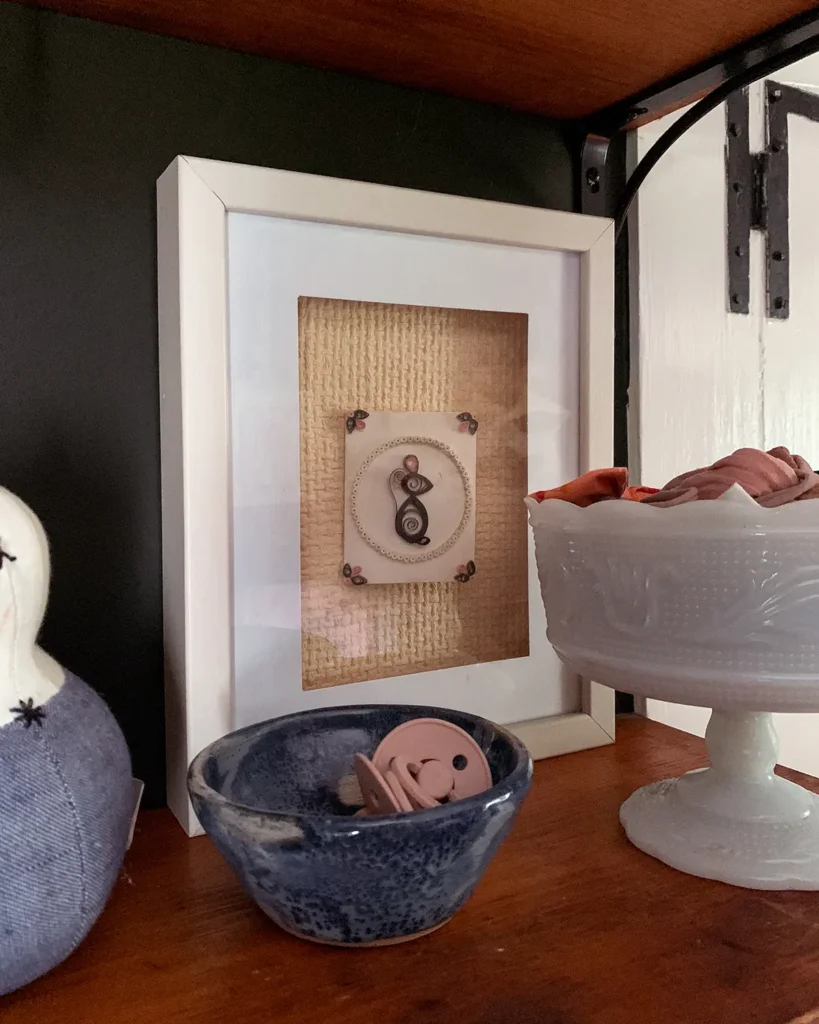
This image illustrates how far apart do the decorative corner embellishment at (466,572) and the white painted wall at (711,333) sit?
213mm

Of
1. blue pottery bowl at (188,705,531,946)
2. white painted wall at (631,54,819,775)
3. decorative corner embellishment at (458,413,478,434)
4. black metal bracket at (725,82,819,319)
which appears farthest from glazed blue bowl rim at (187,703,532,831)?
black metal bracket at (725,82,819,319)

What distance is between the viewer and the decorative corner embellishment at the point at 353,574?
0.55 m

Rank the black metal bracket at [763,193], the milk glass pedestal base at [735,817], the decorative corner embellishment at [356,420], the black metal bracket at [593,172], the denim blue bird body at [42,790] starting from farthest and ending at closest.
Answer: the black metal bracket at [763,193], the black metal bracket at [593,172], the decorative corner embellishment at [356,420], the milk glass pedestal base at [735,817], the denim blue bird body at [42,790]

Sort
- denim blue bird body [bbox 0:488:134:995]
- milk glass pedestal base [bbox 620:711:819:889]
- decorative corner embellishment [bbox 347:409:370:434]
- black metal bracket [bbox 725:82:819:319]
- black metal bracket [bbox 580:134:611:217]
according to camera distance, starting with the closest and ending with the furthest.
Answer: denim blue bird body [bbox 0:488:134:995] → milk glass pedestal base [bbox 620:711:819:889] → decorative corner embellishment [bbox 347:409:370:434] → black metal bracket [bbox 580:134:611:217] → black metal bracket [bbox 725:82:819:319]

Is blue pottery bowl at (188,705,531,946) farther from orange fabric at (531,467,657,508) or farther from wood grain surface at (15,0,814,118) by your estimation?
wood grain surface at (15,0,814,118)

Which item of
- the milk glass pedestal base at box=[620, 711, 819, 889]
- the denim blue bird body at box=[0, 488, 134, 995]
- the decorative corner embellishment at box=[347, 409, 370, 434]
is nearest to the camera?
the denim blue bird body at box=[0, 488, 134, 995]

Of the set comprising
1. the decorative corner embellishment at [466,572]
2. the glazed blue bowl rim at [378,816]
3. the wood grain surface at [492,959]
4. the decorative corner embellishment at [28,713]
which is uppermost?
the decorative corner embellishment at [466,572]

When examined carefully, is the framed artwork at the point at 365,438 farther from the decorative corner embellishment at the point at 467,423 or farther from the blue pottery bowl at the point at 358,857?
the blue pottery bowl at the point at 358,857

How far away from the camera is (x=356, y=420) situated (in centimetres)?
55

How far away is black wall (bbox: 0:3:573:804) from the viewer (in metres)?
0.49

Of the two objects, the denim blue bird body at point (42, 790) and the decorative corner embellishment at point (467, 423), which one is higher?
the decorative corner embellishment at point (467, 423)

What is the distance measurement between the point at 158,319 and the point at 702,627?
1.14 ft

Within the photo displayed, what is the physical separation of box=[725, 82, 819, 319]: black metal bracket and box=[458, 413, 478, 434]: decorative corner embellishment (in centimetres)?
35

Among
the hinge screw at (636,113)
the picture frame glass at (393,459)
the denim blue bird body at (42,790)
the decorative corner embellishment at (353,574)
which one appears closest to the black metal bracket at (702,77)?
the hinge screw at (636,113)
